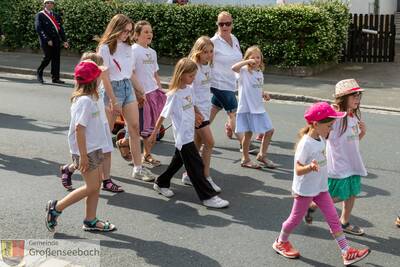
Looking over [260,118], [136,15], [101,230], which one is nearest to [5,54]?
[136,15]

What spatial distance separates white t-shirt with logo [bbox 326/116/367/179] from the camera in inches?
223

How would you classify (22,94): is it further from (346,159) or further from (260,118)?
(346,159)

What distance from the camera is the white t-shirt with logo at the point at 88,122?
18.0 feet

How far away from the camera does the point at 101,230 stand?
228 inches

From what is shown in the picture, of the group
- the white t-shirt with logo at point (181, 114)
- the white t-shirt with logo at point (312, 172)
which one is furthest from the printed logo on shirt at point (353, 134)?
the white t-shirt with logo at point (181, 114)

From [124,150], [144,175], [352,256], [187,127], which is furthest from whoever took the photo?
[124,150]

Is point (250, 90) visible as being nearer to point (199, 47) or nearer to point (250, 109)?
point (250, 109)

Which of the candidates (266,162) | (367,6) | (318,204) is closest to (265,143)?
(266,162)

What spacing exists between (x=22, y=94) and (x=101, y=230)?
771cm

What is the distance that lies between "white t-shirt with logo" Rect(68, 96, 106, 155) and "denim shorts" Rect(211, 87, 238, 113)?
298cm

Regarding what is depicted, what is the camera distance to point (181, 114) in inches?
257

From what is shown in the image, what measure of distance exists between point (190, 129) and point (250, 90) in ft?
5.23

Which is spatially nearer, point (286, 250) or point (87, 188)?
point (286, 250)

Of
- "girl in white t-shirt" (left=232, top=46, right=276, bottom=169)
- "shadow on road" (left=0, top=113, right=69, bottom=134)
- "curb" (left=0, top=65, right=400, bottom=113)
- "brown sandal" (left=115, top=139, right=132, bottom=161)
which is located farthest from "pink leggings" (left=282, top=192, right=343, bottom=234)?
"curb" (left=0, top=65, right=400, bottom=113)
